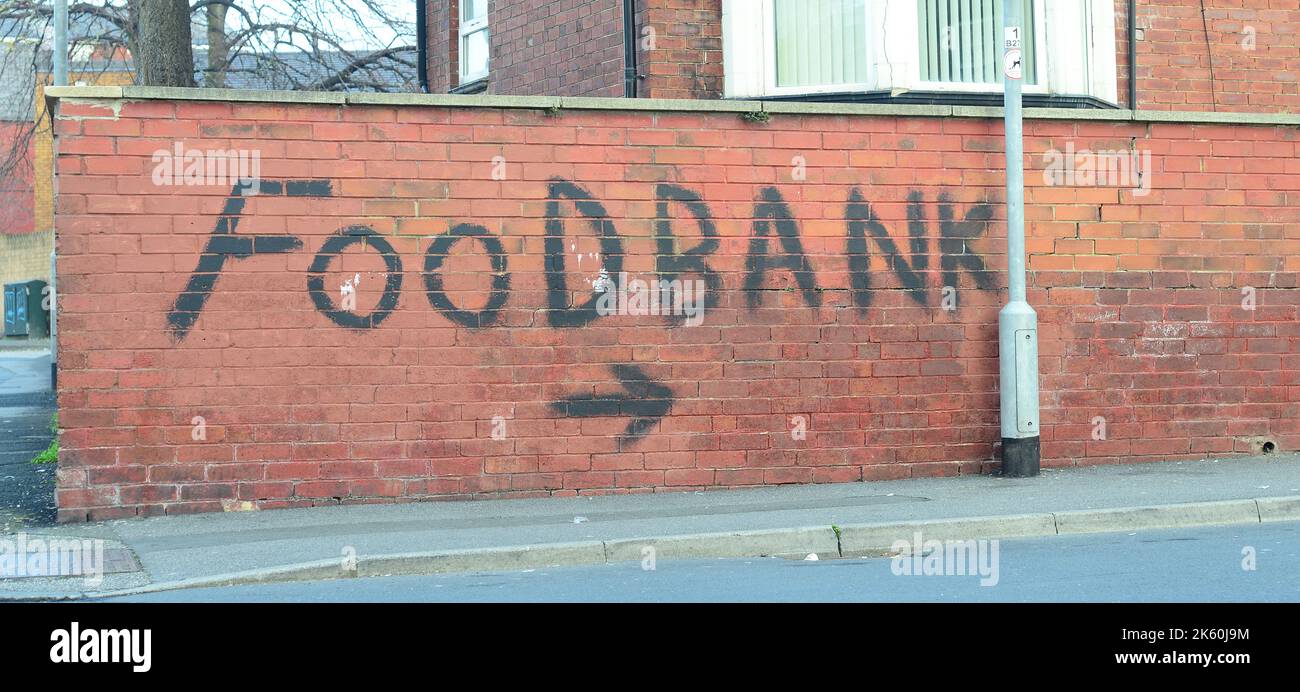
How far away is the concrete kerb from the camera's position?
7.91 metres

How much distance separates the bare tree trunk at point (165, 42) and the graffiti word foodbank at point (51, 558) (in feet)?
20.9

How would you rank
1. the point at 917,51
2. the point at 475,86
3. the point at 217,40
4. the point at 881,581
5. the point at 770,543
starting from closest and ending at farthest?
the point at 881,581
the point at 770,543
the point at 917,51
the point at 475,86
the point at 217,40

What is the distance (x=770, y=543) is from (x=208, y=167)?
4822 millimetres

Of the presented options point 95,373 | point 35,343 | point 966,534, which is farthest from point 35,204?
point 966,534

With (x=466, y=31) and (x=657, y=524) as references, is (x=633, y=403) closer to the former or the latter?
(x=657, y=524)

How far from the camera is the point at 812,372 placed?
11.0 metres

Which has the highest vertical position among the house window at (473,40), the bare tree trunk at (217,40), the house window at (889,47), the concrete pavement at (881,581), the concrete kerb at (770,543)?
the bare tree trunk at (217,40)

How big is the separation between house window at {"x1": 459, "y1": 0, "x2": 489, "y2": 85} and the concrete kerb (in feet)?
28.3

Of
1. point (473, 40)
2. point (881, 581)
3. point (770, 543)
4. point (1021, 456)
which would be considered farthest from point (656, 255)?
point (473, 40)

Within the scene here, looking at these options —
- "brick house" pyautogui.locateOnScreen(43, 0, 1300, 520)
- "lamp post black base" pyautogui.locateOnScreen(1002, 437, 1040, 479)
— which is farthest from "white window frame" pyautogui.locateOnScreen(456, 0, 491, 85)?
"lamp post black base" pyautogui.locateOnScreen(1002, 437, 1040, 479)
